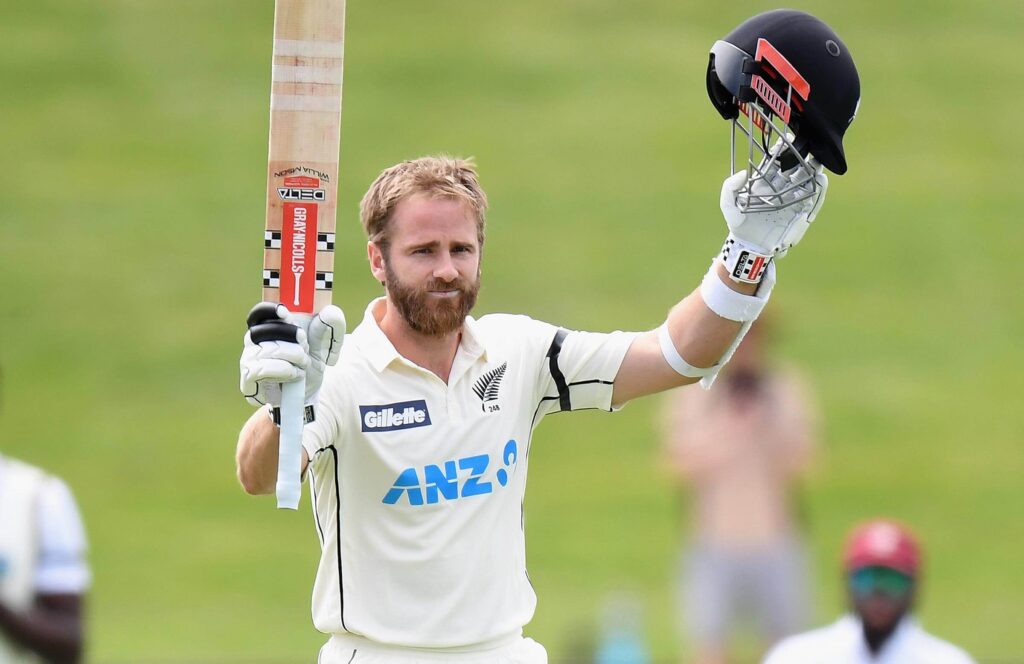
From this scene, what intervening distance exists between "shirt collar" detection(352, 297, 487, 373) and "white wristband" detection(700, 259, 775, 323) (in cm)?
57

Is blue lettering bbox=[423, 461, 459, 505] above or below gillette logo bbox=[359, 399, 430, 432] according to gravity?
below

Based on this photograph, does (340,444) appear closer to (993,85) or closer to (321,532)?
(321,532)

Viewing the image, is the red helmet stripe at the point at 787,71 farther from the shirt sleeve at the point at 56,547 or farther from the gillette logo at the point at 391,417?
the shirt sleeve at the point at 56,547

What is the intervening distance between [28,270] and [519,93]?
5.21m

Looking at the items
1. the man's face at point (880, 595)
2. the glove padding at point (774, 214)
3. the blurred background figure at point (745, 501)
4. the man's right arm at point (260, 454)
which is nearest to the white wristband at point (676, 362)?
the glove padding at point (774, 214)

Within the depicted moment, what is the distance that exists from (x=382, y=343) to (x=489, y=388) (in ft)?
0.92

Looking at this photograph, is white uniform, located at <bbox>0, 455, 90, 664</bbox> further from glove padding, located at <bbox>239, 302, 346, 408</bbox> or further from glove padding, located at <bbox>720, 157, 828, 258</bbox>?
glove padding, located at <bbox>720, 157, 828, 258</bbox>

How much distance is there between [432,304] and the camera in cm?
418

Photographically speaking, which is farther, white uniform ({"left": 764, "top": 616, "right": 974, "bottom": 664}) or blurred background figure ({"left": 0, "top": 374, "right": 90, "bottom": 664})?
white uniform ({"left": 764, "top": 616, "right": 974, "bottom": 664})

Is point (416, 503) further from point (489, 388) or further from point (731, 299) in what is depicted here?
point (731, 299)

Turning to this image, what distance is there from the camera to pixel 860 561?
6.32 meters

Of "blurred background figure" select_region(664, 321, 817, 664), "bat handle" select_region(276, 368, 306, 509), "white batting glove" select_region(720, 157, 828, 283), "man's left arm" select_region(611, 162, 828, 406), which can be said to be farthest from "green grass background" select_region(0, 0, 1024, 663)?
"bat handle" select_region(276, 368, 306, 509)

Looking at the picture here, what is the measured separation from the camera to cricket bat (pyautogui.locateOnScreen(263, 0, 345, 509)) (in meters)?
4.08

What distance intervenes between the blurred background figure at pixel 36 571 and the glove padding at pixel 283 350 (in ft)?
4.84
